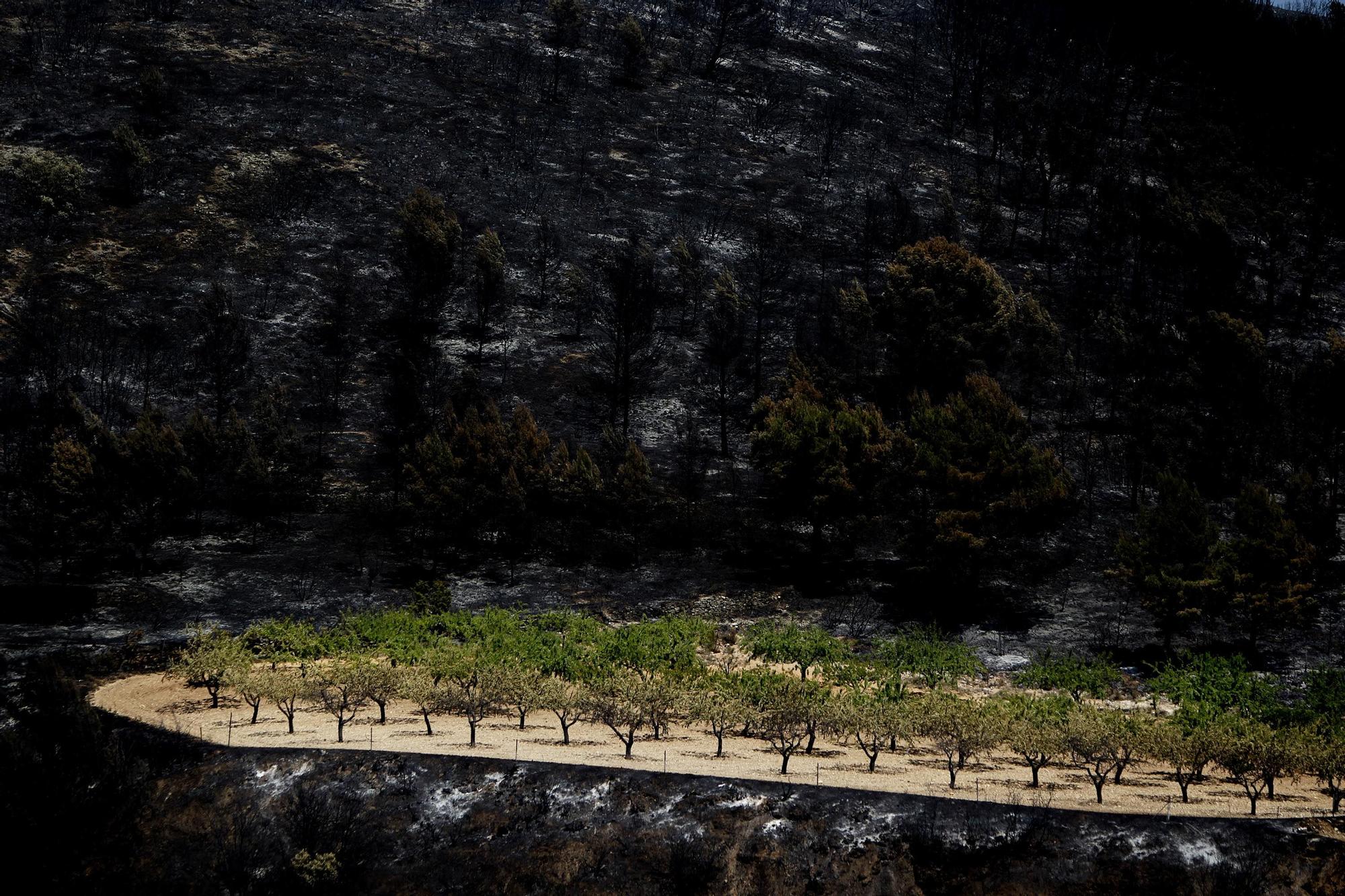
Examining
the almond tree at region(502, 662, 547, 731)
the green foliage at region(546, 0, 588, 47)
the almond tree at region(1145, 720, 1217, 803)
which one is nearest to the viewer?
the almond tree at region(1145, 720, 1217, 803)

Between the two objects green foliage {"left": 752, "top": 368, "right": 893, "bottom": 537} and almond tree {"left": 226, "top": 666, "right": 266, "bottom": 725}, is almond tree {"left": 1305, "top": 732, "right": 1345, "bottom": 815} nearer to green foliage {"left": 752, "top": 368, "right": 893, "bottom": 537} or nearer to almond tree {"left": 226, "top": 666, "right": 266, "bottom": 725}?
green foliage {"left": 752, "top": 368, "right": 893, "bottom": 537}

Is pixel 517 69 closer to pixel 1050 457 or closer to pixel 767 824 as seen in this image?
pixel 1050 457

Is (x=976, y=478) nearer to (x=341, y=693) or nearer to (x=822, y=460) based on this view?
(x=822, y=460)

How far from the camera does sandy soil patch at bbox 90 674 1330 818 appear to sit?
1185 inches

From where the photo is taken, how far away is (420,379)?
75.6 meters

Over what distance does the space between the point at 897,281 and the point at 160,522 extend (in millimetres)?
Result: 48626

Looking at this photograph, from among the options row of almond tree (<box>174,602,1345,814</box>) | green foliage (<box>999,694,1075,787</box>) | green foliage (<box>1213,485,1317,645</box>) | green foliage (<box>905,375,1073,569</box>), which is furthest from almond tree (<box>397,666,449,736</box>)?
green foliage (<box>1213,485,1317,645</box>)

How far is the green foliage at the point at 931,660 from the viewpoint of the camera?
41156 mm

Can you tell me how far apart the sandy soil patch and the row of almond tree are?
436 mm

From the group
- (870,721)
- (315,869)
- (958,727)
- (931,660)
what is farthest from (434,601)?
(958,727)

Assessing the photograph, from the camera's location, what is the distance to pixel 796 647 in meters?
43.2

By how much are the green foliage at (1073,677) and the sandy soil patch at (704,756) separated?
5.66 metres

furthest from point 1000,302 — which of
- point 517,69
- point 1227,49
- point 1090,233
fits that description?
point 1227,49

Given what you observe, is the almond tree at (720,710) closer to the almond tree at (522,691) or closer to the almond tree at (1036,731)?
the almond tree at (522,691)
